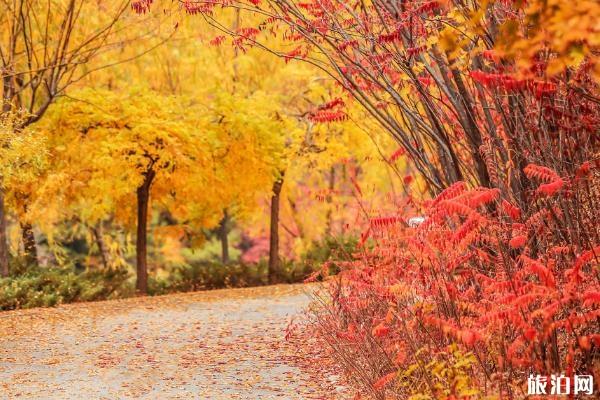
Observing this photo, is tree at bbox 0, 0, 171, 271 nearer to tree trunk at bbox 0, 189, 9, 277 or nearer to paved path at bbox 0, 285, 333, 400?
tree trunk at bbox 0, 189, 9, 277

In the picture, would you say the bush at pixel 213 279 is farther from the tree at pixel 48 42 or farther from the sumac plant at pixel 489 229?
the sumac plant at pixel 489 229

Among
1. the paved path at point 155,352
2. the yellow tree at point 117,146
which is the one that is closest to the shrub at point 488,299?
the paved path at point 155,352

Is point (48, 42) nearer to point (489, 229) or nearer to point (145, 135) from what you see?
point (145, 135)

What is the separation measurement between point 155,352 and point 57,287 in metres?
7.39

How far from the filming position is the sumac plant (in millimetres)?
5406

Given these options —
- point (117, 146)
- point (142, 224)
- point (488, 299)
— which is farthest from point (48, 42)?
point (488, 299)

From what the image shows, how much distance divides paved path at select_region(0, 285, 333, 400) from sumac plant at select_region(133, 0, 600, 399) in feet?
4.00

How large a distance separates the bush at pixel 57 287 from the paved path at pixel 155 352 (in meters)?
0.82

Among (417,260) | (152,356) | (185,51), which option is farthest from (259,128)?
(417,260)

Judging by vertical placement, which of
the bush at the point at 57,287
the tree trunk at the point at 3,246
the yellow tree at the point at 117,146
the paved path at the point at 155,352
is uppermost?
the yellow tree at the point at 117,146

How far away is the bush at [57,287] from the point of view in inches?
598

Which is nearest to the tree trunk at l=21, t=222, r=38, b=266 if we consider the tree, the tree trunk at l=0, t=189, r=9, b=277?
the tree

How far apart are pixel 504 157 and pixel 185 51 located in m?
14.1

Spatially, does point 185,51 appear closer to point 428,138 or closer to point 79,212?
point 79,212
